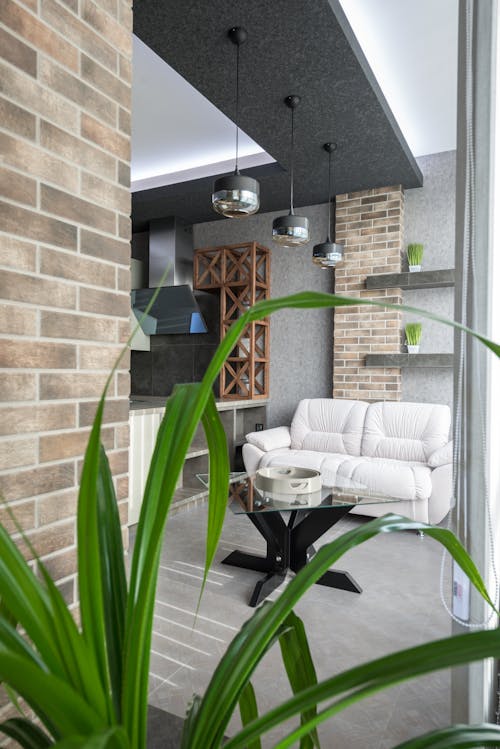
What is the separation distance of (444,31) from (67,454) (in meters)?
3.16

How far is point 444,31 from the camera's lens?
2.86 meters

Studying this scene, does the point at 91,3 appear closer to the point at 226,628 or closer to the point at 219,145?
the point at 226,628

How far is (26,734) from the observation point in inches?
20.7

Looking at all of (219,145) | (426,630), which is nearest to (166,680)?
(426,630)

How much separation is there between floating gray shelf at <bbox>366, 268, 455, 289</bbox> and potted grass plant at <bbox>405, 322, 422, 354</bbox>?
35 centimetres

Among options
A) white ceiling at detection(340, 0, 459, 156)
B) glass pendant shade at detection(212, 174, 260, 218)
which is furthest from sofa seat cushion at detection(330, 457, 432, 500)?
white ceiling at detection(340, 0, 459, 156)

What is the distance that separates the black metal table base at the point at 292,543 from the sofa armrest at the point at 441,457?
4.26 feet

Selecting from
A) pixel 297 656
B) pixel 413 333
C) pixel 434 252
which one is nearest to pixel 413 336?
pixel 413 333

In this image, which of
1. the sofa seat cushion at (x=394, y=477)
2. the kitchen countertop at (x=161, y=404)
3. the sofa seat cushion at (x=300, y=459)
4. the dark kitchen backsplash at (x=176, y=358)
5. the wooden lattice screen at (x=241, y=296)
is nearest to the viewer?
the sofa seat cushion at (x=394, y=477)

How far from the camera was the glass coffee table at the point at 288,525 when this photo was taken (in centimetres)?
235

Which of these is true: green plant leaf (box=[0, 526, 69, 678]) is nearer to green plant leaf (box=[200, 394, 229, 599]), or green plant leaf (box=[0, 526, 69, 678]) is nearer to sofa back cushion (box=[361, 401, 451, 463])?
green plant leaf (box=[200, 394, 229, 599])

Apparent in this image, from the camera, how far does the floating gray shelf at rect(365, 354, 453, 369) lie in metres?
4.14

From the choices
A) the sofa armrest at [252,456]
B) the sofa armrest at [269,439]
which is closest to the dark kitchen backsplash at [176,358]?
the sofa armrest at [269,439]

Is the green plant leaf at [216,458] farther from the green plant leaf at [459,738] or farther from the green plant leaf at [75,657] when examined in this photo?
the green plant leaf at [459,738]
